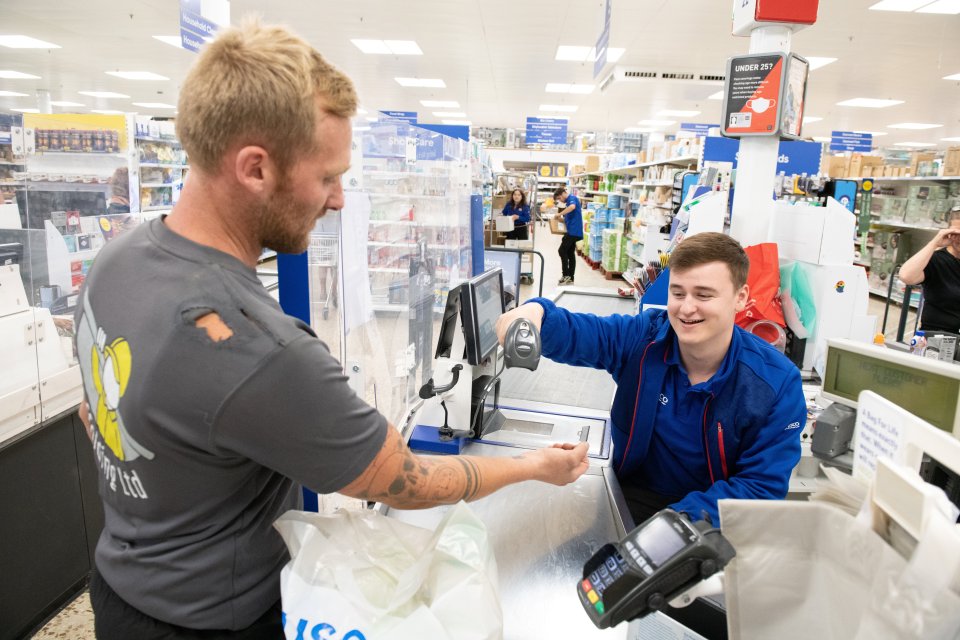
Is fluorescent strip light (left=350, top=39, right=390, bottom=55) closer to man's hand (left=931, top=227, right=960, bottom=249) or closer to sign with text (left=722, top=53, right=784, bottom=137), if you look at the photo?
sign with text (left=722, top=53, right=784, bottom=137)

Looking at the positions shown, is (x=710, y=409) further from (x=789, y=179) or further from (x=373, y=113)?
(x=789, y=179)

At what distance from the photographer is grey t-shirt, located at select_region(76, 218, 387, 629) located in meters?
0.81

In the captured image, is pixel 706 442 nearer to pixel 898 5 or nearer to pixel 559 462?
pixel 559 462

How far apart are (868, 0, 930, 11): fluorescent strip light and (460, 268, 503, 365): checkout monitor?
760 cm

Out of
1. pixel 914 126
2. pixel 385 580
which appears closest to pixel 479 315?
pixel 385 580

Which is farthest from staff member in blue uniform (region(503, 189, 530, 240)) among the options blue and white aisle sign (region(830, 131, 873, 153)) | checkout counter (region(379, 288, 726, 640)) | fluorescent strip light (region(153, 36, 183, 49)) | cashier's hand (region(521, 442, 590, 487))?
blue and white aisle sign (region(830, 131, 873, 153))

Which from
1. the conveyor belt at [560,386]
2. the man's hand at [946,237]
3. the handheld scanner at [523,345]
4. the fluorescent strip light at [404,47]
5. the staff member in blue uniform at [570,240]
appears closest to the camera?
the handheld scanner at [523,345]

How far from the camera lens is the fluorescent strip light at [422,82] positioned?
44.8ft

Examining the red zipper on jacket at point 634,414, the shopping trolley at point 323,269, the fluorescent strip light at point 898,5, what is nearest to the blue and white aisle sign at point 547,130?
the fluorescent strip light at point 898,5

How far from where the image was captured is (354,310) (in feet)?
6.37

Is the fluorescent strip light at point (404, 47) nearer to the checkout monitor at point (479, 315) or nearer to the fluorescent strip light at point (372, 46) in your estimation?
the fluorescent strip light at point (372, 46)

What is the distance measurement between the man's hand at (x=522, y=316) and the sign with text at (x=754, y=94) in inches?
73.8

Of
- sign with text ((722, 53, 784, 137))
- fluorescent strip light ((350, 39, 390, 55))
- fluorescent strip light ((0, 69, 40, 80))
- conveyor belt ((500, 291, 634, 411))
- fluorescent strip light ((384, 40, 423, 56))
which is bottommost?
conveyor belt ((500, 291, 634, 411))

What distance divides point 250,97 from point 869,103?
1653cm
